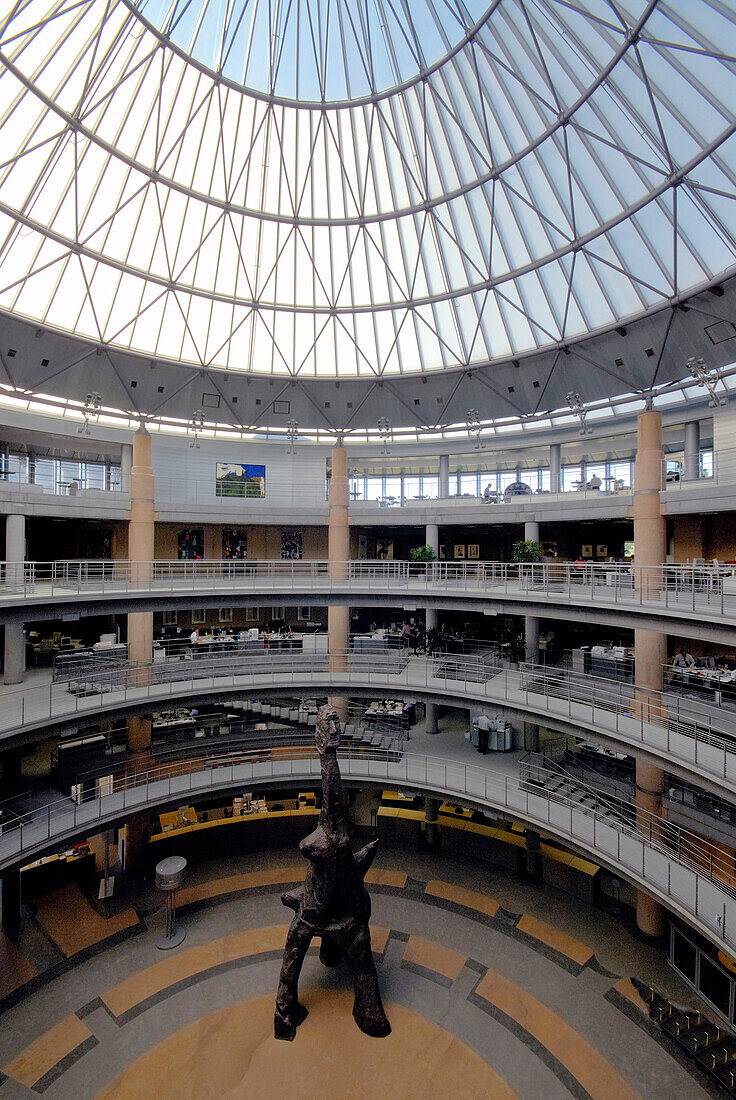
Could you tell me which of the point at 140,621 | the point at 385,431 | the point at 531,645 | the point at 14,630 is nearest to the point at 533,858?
the point at 531,645

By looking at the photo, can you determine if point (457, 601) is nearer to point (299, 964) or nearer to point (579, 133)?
point (299, 964)

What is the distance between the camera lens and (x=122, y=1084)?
13195 mm

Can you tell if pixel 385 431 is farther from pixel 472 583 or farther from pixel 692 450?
pixel 692 450

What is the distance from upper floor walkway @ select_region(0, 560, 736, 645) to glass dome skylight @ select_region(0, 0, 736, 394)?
10092 mm

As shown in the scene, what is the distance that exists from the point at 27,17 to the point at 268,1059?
1161 inches

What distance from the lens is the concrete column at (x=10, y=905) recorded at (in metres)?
18.5

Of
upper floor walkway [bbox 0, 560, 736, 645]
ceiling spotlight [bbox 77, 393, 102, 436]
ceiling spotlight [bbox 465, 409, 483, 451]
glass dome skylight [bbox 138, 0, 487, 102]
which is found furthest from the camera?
ceiling spotlight [bbox 465, 409, 483, 451]

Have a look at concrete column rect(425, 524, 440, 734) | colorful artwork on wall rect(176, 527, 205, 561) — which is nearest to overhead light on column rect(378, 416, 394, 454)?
concrete column rect(425, 524, 440, 734)

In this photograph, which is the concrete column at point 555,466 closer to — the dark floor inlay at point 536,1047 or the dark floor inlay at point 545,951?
the dark floor inlay at point 545,951

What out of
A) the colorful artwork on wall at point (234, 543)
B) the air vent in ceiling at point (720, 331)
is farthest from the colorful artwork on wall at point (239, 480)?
the air vent in ceiling at point (720, 331)

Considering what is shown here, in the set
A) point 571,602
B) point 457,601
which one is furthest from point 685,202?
point 457,601

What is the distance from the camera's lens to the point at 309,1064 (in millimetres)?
13656

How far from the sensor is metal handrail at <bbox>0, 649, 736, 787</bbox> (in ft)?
52.9

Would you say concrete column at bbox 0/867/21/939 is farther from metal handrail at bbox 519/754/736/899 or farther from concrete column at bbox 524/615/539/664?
concrete column at bbox 524/615/539/664
